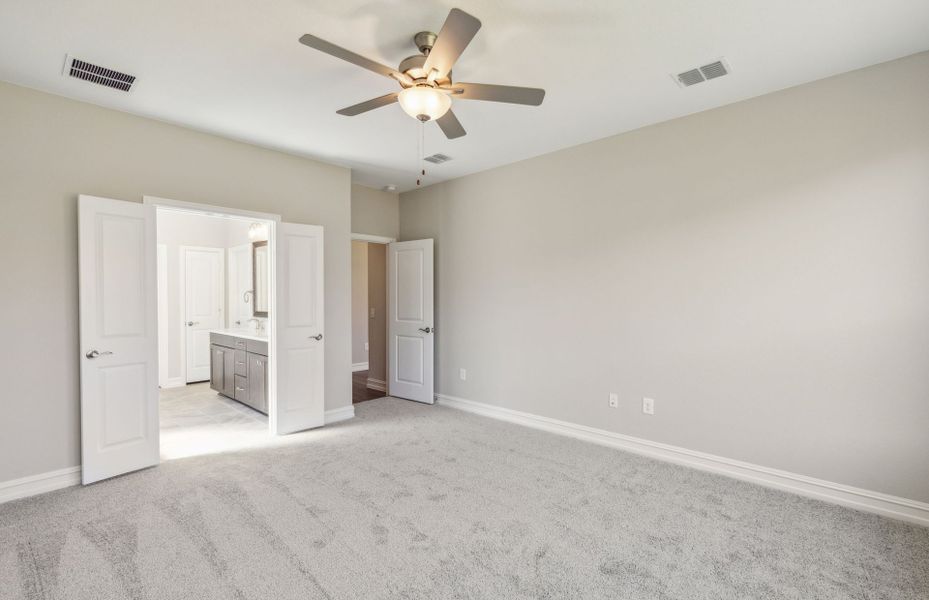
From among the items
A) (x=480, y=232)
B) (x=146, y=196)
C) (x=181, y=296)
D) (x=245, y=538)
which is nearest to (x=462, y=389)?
(x=480, y=232)

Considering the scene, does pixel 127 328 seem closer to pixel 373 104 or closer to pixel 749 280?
pixel 373 104

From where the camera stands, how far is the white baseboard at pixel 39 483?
2891 millimetres

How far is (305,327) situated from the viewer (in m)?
4.46

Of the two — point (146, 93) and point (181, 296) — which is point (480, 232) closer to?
point (146, 93)

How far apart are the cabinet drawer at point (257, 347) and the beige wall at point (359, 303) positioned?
3.11m

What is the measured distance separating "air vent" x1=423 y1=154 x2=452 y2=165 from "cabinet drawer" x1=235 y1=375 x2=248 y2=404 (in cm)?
331

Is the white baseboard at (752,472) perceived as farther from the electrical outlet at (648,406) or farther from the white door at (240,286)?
the white door at (240,286)

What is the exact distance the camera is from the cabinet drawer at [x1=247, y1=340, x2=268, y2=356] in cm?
475

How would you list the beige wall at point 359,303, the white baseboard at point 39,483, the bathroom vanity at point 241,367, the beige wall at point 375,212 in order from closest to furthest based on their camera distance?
1. the white baseboard at point 39,483
2. the bathroom vanity at point 241,367
3. the beige wall at point 375,212
4. the beige wall at point 359,303

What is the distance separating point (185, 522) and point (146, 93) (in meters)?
2.87

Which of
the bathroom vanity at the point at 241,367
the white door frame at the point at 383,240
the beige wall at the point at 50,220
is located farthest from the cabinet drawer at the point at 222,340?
the beige wall at the point at 50,220

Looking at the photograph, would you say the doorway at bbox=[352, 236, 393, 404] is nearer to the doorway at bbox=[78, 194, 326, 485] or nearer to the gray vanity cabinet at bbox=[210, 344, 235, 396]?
the gray vanity cabinet at bbox=[210, 344, 235, 396]

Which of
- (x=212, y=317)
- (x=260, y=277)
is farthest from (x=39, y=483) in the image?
(x=212, y=317)

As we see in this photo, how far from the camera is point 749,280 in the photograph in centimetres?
325
